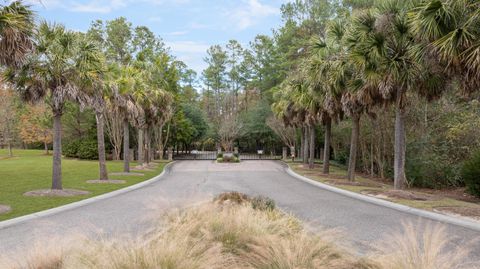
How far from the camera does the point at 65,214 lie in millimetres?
10734

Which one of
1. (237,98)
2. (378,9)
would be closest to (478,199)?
(378,9)

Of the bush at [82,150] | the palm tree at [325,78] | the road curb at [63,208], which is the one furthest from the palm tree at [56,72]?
the bush at [82,150]

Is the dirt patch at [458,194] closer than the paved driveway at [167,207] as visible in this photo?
No

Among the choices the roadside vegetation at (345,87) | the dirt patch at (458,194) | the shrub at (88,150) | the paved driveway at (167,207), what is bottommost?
the dirt patch at (458,194)

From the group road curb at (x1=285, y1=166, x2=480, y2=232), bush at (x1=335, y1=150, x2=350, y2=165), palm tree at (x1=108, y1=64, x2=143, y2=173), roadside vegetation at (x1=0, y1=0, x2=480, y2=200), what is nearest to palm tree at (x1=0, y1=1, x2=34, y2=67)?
roadside vegetation at (x1=0, y1=0, x2=480, y2=200)

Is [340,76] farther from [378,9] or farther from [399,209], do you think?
[399,209]

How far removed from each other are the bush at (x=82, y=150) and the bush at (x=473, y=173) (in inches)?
1351

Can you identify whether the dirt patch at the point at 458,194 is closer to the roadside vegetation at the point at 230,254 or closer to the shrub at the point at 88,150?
the roadside vegetation at the point at 230,254

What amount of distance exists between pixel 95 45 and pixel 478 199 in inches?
720

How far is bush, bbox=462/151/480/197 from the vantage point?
16781mm

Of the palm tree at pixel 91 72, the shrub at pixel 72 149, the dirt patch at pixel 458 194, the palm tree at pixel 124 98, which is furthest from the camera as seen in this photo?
the shrub at pixel 72 149

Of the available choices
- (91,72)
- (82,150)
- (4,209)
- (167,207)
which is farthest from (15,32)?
(82,150)

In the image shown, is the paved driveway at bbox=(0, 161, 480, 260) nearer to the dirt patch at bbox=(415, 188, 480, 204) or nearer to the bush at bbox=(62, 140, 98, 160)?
the dirt patch at bbox=(415, 188, 480, 204)

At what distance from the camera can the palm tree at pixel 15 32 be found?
1070cm
